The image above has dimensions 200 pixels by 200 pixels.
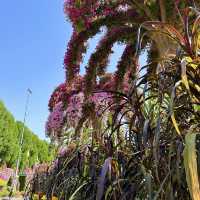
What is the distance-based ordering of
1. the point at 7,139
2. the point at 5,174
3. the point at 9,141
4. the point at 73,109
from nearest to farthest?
the point at 73,109
the point at 5,174
the point at 7,139
the point at 9,141

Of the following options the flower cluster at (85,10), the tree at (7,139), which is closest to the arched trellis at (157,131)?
the flower cluster at (85,10)

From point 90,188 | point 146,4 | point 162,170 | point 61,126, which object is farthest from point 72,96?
point 162,170

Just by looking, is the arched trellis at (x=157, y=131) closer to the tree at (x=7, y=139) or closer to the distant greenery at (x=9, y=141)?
the distant greenery at (x=9, y=141)

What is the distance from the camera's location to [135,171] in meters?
1.79

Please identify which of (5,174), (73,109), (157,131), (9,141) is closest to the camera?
(157,131)

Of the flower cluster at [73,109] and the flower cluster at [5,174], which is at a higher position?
the flower cluster at [5,174]

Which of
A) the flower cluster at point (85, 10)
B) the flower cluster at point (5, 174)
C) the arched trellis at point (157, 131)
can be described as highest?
the flower cluster at point (5, 174)

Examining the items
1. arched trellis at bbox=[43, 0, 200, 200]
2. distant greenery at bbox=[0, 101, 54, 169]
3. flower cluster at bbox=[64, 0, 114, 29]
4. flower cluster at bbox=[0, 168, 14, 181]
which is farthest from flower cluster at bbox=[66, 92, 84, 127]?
distant greenery at bbox=[0, 101, 54, 169]

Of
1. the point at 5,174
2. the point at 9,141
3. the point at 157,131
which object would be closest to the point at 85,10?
the point at 157,131

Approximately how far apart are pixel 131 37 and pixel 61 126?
207cm

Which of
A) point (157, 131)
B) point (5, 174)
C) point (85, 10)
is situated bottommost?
point (157, 131)

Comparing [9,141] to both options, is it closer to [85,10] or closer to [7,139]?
[7,139]

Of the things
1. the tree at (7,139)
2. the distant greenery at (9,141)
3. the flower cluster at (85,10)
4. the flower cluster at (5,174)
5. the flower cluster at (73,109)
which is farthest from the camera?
the distant greenery at (9,141)

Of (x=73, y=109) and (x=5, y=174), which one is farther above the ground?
(x=5, y=174)
